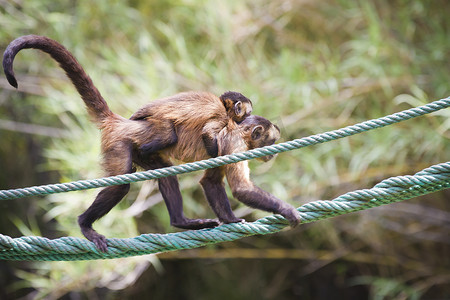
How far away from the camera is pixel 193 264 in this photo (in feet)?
29.4

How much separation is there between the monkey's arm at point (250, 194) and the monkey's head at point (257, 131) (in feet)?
0.75

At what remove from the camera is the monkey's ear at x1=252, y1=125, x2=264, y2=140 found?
375 cm

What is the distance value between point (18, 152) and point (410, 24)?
6323 millimetres

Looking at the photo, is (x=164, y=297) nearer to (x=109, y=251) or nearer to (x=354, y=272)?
(x=354, y=272)

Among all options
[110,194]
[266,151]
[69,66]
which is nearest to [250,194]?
[266,151]

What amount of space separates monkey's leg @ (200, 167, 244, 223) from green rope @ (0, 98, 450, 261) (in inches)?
24.3

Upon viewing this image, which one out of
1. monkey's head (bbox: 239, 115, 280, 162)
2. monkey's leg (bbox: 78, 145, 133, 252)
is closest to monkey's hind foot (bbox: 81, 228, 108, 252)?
monkey's leg (bbox: 78, 145, 133, 252)

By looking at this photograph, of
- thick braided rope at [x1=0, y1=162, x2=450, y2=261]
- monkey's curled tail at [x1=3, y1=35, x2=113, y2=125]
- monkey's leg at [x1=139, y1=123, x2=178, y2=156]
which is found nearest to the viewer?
thick braided rope at [x1=0, y1=162, x2=450, y2=261]

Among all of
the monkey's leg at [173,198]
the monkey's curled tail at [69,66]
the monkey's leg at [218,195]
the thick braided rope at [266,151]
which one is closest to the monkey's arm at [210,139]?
the monkey's leg at [218,195]

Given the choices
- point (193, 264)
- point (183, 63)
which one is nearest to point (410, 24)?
point (183, 63)

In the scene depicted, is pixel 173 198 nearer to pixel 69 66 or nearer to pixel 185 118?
pixel 185 118

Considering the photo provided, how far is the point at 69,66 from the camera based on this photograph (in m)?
3.54

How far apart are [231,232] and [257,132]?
1.02 m

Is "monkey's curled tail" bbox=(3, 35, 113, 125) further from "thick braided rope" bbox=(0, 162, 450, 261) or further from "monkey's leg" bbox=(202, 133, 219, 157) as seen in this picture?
"thick braided rope" bbox=(0, 162, 450, 261)
